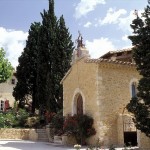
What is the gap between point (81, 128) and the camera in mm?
20609

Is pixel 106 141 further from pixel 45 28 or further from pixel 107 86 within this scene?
pixel 45 28

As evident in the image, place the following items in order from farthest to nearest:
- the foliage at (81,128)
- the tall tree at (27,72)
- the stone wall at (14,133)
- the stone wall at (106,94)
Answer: the tall tree at (27,72)
the stone wall at (14,133)
the foliage at (81,128)
the stone wall at (106,94)

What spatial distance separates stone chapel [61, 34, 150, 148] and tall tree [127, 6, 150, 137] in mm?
5653

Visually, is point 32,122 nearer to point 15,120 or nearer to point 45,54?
point 15,120

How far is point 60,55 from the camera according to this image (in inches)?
1260

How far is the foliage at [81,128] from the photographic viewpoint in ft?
67.6

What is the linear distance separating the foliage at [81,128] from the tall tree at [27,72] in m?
A: 17.8

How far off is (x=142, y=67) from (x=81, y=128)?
25.2ft

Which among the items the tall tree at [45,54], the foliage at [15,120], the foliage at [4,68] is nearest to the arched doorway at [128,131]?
the tall tree at [45,54]

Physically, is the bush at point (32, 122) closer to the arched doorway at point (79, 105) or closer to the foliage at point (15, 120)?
the foliage at point (15, 120)

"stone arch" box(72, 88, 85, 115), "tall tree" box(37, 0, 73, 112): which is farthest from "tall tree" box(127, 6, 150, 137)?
"tall tree" box(37, 0, 73, 112)

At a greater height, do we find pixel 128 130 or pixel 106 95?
pixel 106 95

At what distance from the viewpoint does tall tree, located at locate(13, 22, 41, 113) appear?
38.7 m

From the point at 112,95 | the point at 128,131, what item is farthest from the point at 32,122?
the point at 128,131
